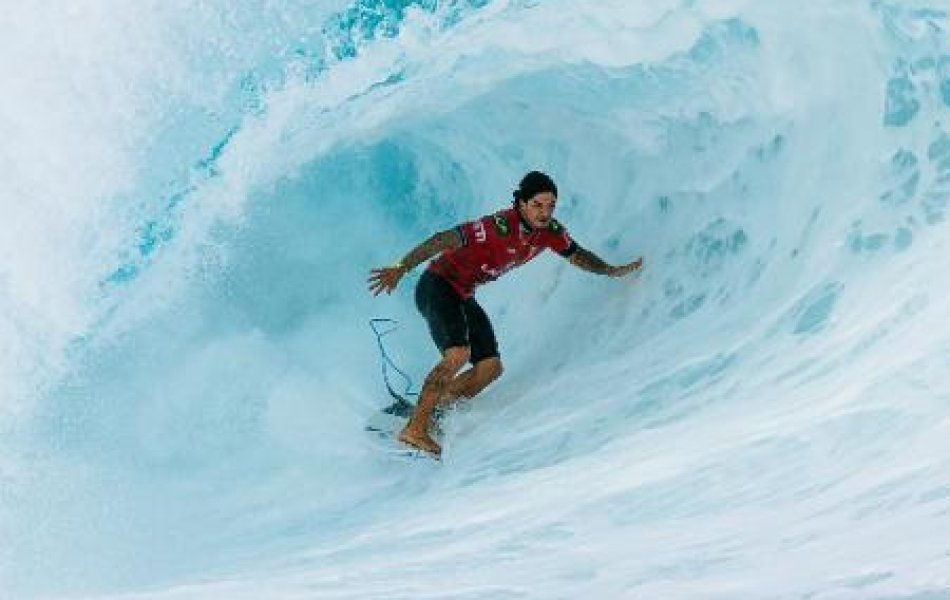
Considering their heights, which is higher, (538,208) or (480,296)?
(480,296)

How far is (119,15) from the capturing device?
24.5 feet

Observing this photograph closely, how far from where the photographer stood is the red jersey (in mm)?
5730

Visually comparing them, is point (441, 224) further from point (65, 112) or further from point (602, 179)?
point (65, 112)

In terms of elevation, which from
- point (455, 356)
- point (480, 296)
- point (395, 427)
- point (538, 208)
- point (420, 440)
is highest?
point (480, 296)

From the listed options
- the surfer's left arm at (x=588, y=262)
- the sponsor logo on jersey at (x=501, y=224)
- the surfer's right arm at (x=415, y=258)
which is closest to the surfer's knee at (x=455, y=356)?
the surfer's right arm at (x=415, y=258)

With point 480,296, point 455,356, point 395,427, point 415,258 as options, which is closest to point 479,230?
point 415,258

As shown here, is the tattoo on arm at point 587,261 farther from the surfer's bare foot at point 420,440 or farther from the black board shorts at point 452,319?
the surfer's bare foot at point 420,440

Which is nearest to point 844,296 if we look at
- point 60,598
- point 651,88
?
point 651,88

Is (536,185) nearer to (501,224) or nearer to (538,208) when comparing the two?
(538,208)

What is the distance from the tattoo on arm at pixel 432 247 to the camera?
5547 mm

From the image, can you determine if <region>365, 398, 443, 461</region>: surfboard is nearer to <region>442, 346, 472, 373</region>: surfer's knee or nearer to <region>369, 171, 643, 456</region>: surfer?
<region>369, 171, 643, 456</region>: surfer

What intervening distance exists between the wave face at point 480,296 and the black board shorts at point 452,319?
1.21 feet

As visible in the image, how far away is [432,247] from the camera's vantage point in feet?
18.4

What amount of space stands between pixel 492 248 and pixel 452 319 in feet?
1.12
